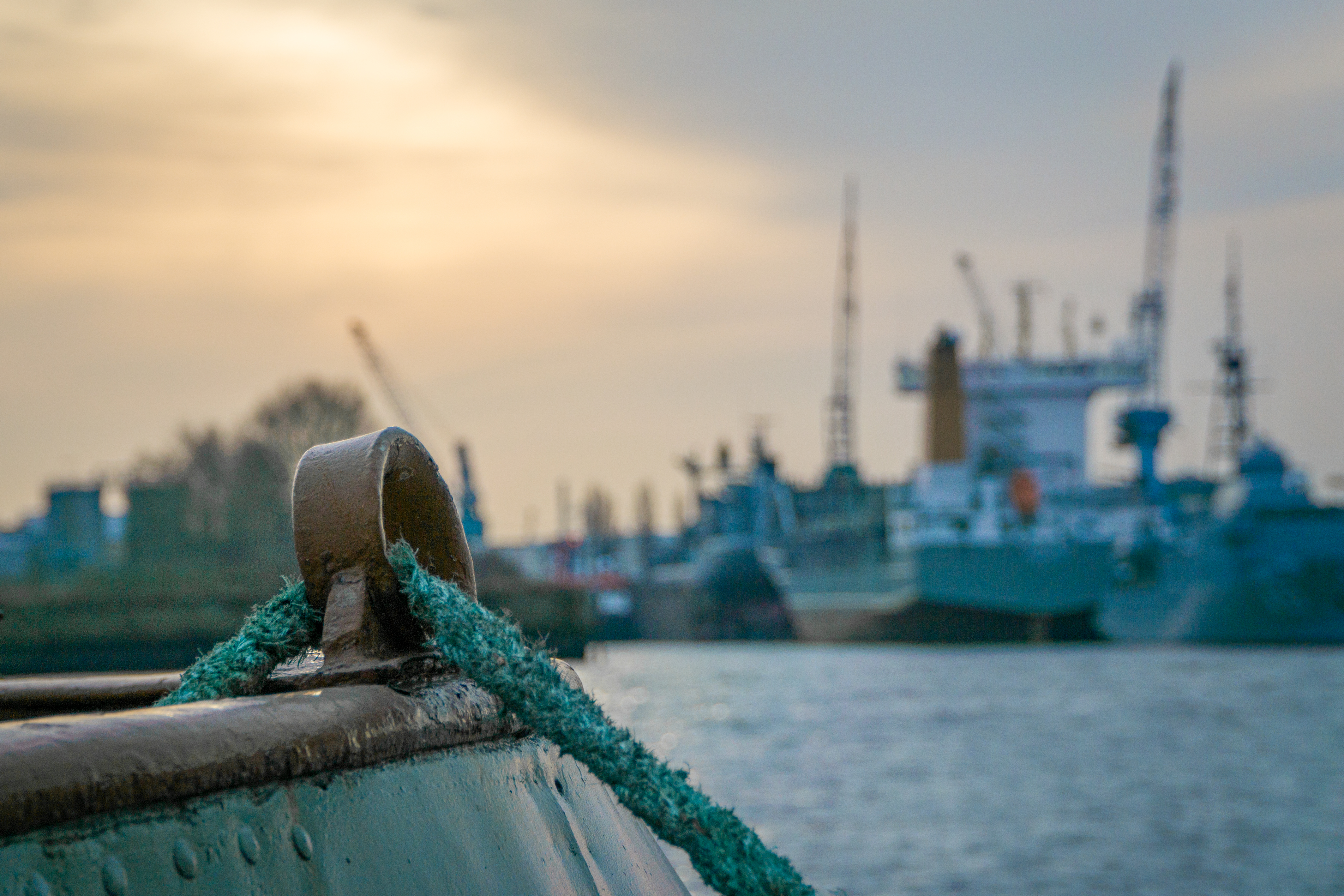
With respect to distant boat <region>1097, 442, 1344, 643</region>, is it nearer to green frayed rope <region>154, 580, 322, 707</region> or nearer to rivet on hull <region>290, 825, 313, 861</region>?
green frayed rope <region>154, 580, 322, 707</region>

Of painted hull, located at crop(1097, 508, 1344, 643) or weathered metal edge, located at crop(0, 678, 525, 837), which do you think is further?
painted hull, located at crop(1097, 508, 1344, 643)

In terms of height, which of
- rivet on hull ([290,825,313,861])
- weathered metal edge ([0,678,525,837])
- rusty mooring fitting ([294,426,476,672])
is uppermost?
rusty mooring fitting ([294,426,476,672])

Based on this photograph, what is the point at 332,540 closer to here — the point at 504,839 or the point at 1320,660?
the point at 504,839

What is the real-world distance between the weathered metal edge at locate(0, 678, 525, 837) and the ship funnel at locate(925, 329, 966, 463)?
66.6 metres

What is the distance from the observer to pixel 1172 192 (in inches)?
3206

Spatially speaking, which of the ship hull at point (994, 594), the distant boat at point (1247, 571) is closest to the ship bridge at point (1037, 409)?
the ship hull at point (994, 594)

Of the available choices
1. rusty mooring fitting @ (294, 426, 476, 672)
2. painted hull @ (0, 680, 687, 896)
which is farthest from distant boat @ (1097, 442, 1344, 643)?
rusty mooring fitting @ (294, 426, 476, 672)

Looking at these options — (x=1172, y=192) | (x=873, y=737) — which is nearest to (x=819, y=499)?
(x=1172, y=192)

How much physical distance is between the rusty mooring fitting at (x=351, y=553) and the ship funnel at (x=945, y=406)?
218 feet

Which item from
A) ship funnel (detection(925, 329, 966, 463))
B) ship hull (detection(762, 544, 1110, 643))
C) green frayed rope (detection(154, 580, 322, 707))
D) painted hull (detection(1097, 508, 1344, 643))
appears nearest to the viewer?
green frayed rope (detection(154, 580, 322, 707))

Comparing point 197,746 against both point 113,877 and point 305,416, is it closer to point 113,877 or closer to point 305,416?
point 113,877

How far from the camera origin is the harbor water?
45.2 ft

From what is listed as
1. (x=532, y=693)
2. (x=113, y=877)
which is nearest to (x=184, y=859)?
(x=113, y=877)

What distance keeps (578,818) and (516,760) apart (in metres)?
0.26
